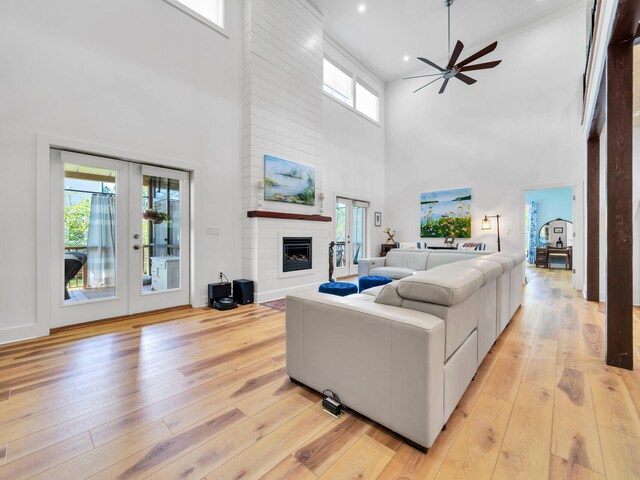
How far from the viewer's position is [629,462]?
1.26 m

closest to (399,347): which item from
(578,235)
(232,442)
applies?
(232,442)

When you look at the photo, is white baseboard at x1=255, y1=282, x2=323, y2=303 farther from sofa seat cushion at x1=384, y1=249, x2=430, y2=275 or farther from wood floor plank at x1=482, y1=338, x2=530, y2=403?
wood floor plank at x1=482, y1=338, x2=530, y2=403

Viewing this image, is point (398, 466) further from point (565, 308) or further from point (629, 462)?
point (565, 308)

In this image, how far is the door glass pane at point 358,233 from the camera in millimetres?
7379

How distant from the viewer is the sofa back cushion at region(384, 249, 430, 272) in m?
5.29

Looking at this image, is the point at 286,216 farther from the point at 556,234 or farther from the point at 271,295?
the point at 556,234

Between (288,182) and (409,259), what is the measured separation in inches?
105

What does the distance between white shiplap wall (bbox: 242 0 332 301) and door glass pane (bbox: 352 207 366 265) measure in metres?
1.92

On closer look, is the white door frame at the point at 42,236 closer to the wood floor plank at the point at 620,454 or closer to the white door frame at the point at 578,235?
the wood floor plank at the point at 620,454

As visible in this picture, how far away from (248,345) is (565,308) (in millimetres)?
4250

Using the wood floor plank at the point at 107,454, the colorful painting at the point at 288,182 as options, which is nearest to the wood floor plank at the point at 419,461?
the wood floor plank at the point at 107,454

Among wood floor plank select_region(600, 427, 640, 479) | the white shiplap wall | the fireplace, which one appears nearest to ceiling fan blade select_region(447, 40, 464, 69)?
the white shiplap wall

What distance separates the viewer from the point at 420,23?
19.6 ft

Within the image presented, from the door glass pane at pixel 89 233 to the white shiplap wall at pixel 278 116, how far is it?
68.2 inches
